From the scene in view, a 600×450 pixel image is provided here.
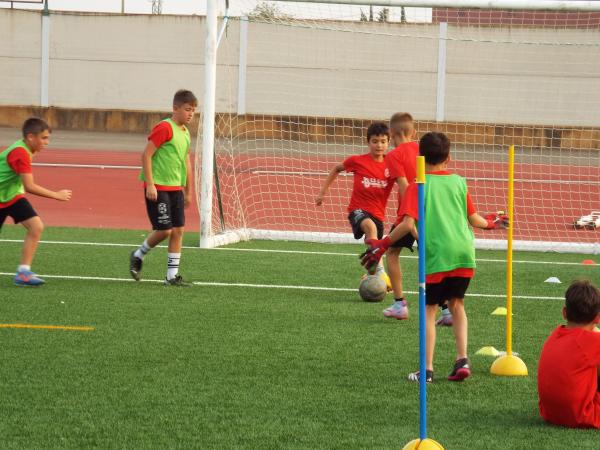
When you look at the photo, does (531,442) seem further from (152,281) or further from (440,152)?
(152,281)

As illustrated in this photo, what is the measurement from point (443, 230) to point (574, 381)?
1.42 m

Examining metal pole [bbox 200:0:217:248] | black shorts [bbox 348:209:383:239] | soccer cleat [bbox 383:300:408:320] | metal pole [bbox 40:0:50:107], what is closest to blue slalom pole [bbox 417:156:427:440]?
soccer cleat [bbox 383:300:408:320]

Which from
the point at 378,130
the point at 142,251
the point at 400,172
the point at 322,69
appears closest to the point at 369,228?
the point at 378,130

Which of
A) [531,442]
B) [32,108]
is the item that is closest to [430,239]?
Answer: [531,442]

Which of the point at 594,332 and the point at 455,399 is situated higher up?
the point at 594,332

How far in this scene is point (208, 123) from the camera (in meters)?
12.7

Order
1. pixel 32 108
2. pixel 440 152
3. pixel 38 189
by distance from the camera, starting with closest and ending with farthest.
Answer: pixel 440 152, pixel 38 189, pixel 32 108

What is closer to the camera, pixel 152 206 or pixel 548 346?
pixel 548 346

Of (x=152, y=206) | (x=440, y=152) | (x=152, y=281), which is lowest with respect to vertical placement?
(x=152, y=281)

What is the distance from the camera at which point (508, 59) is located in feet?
103

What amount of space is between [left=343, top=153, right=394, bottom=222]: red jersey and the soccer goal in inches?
72.5

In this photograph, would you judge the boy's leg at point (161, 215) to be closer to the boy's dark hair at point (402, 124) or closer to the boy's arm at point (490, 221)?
the boy's dark hair at point (402, 124)

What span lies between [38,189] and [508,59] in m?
24.2

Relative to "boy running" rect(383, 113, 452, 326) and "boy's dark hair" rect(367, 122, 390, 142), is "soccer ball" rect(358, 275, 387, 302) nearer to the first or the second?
"boy running" rect(383, 113, 452, 326)
